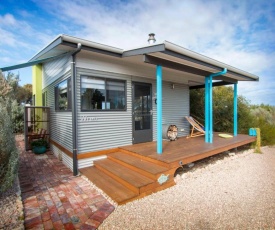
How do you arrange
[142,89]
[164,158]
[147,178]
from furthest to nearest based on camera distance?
[142,89] → [164,158] → [147,178]

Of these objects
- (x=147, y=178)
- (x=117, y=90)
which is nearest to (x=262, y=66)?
(x=117, y=90)

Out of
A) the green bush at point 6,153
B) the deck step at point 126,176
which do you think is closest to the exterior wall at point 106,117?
the deck step at point 126,176

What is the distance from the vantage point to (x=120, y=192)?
3.01m

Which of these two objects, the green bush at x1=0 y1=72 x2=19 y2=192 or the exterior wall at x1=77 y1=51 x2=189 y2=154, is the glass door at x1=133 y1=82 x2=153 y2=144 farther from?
the green bush at x1=0 y1=72 x2=19 y2=192

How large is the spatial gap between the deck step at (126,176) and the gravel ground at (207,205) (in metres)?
0.21

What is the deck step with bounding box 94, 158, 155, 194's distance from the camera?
303cm

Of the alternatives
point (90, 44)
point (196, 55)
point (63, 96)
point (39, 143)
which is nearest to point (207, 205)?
point (196, 55)

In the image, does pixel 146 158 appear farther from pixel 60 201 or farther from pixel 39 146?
pixel 39 146

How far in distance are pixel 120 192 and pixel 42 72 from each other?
743 cm

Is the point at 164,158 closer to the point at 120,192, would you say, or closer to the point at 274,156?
the point at 120,192

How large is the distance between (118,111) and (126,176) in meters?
2.12

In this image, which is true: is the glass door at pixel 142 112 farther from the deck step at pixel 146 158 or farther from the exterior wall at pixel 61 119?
the exterior wall at pixel 61 119

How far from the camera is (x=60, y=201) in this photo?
288cm

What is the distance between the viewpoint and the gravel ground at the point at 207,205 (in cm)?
228
